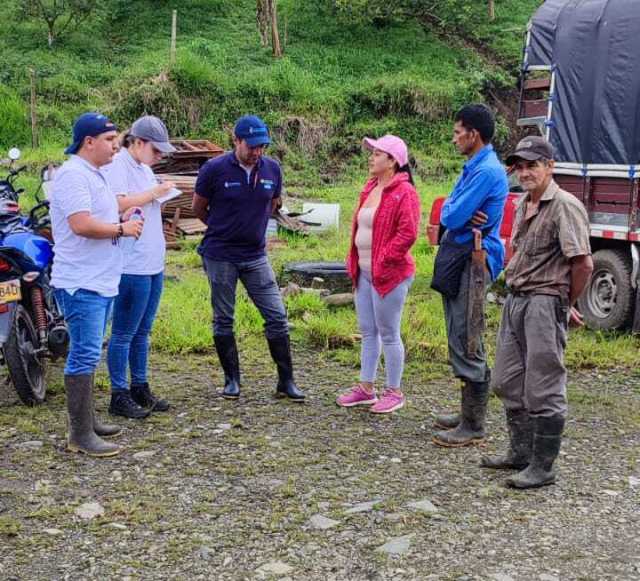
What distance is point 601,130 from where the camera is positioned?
826 centimetres

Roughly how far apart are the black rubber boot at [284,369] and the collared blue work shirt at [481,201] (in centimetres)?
153

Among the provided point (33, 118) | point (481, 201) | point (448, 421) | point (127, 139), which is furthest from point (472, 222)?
point (33, 118)

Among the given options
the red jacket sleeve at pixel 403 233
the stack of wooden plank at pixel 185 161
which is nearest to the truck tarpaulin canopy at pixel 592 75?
the red jacket sleeve at pixel 403 233

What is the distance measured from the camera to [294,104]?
73.3 feet

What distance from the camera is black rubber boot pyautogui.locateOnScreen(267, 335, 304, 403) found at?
6008 millimetres

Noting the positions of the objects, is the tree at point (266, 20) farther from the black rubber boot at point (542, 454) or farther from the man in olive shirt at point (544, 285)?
the black rubber boot at point (542, 454)

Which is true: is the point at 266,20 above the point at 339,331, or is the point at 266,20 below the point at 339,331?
above

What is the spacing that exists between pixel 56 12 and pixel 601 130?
20.5 metres

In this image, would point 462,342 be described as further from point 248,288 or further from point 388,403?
point 248,288

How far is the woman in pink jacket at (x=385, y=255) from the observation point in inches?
215

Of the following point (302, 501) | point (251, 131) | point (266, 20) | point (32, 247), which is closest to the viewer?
point (302, 501)

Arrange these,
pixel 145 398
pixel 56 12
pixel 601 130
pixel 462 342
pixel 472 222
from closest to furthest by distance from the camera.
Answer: pixel 472 222, pixel 462 342, pixel 145 398, pixel 601 130, pixel 56 12

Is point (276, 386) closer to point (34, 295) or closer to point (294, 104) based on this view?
point (34, 295)

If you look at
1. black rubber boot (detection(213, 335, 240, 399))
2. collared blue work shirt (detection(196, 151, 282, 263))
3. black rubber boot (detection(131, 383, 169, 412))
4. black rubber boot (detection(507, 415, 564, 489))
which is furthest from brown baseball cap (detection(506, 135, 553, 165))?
black rubber boot (detection(131, 383, 169, 412))
